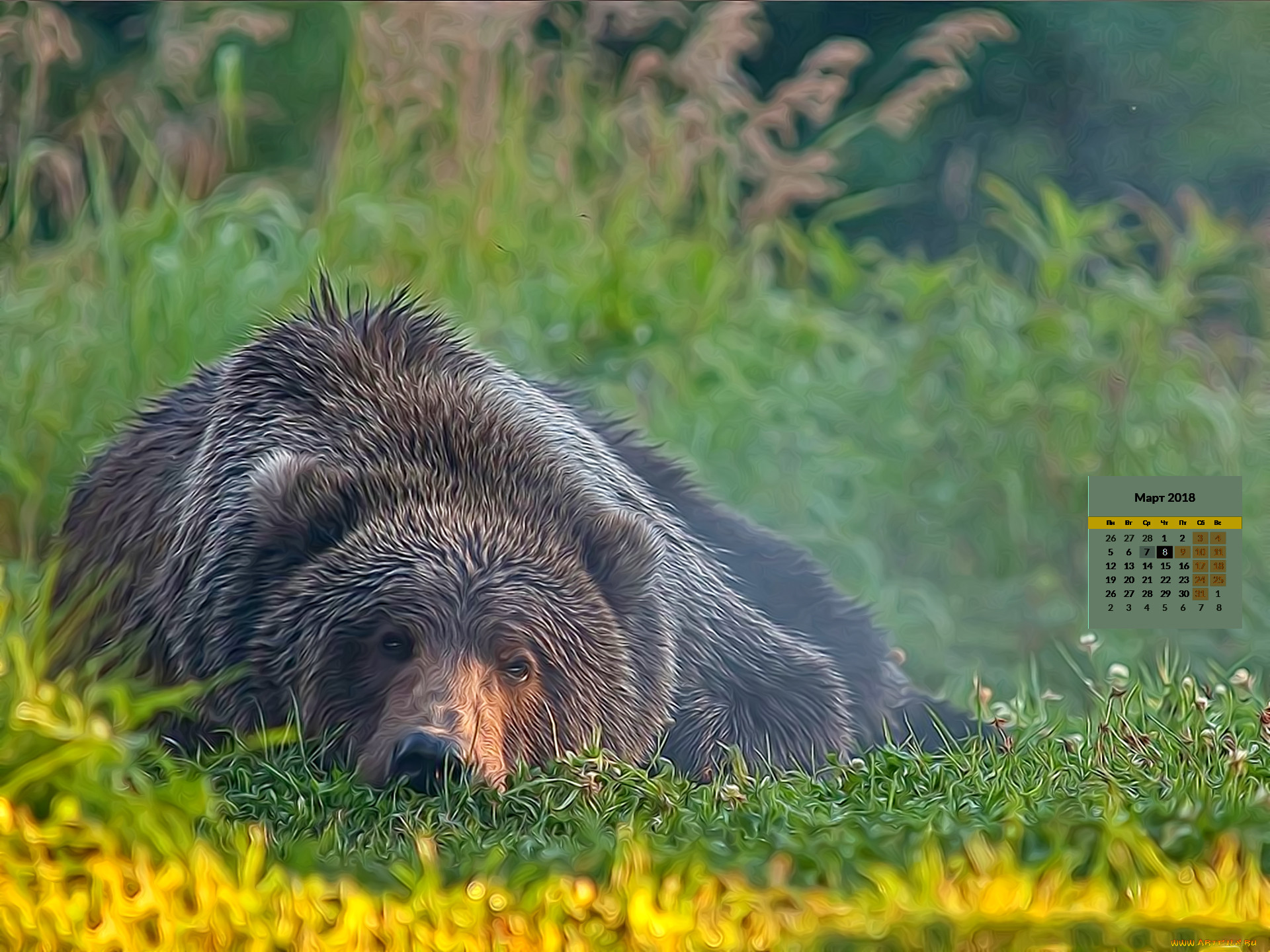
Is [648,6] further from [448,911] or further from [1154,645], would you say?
[448,911]

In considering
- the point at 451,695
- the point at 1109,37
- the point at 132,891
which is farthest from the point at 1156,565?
the point at 132,891

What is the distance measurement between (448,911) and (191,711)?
107cm

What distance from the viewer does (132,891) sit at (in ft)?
11.2

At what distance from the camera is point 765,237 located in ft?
19.7

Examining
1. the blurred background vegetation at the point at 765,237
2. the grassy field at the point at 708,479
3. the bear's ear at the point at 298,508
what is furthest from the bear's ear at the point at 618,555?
the blurred background vegetation at the point at 765,237

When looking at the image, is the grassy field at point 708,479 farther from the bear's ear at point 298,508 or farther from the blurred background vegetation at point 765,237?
the bear's ear at point 298,508

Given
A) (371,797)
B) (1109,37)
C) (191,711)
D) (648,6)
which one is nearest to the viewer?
(371,797)

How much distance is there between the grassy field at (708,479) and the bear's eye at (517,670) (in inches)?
10.2

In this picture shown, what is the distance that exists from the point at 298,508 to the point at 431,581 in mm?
383

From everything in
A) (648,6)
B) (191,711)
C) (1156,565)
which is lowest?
(191,711)
